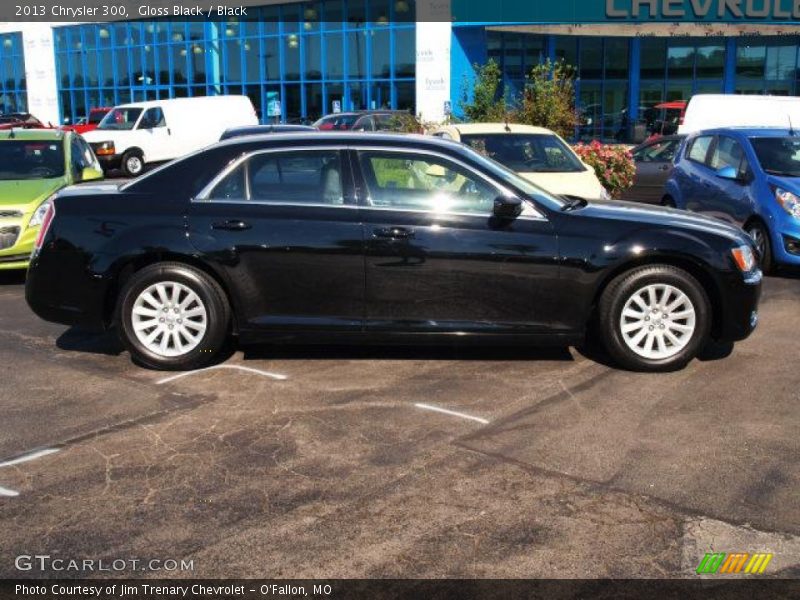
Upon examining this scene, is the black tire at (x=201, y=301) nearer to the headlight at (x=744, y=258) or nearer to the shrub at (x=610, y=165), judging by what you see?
the headlight at (x=744, y=258)

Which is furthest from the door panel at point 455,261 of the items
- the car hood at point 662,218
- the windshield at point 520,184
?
the car hood at point 662,218

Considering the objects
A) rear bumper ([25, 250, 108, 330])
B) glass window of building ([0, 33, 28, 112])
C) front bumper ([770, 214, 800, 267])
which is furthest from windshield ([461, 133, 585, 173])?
glass window of building ([0, 33, 28, 112])

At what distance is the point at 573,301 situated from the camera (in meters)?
5.77

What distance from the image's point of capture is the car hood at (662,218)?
5895 mm

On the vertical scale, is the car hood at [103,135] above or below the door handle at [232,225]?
above

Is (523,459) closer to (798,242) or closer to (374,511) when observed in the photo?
(374,511)

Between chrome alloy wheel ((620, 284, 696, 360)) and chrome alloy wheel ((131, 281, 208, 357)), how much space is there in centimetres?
292

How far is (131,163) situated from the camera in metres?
23.5

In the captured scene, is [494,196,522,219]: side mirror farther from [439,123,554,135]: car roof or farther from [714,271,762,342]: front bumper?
[439,123,554,135]: car roof

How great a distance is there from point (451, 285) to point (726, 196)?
549 cm

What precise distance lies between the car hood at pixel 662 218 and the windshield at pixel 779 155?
383 cm

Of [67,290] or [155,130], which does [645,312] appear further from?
[155,130]

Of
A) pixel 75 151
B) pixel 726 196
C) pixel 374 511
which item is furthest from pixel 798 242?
pixel 75 151

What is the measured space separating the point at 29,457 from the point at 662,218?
14.1ft
